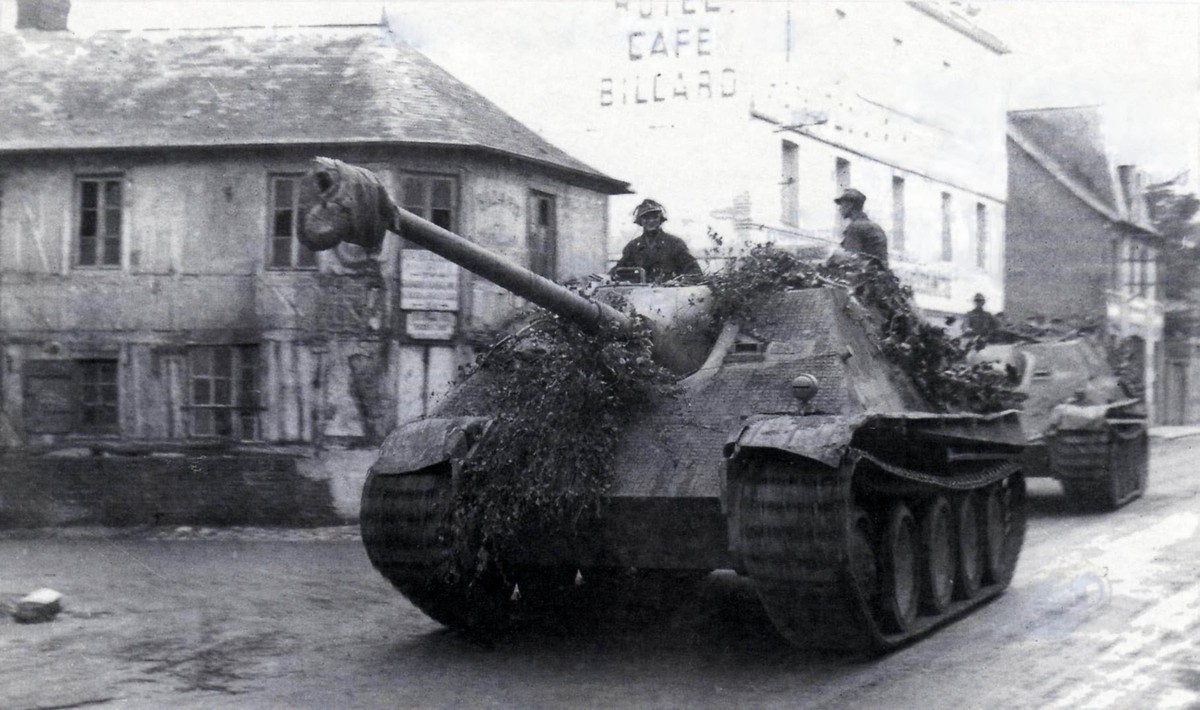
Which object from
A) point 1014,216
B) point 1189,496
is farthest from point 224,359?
point 1014,216

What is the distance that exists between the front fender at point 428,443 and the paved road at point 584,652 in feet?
3.50

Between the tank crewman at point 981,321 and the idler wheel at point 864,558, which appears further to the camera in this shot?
the tank crewman at point 981,321

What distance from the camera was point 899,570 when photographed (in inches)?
318

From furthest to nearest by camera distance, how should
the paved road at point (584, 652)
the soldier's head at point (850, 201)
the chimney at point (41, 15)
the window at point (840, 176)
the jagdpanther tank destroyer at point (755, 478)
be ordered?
1. the window at point (840, 176)
2. the chimney at point (41, 15)
3. the soldier's head at point (850, 201)
4. the jagdpanther tank destroyer at point (755, 478)
5. the paved road at point (584, 652)

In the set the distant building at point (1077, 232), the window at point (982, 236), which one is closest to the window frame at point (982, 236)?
the window at point (982, 236)

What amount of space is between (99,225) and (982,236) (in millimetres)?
18985

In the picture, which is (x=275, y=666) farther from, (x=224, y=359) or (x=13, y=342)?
(x=13, y=342)

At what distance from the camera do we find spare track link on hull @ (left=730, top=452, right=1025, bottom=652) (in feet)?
22.5

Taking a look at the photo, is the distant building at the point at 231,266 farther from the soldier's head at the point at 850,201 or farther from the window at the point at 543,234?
the soldier's head at the point at 850,201

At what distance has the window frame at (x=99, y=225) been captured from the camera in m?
16.2

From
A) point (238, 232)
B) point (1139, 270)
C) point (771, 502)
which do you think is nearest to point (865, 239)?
point (771, 502)

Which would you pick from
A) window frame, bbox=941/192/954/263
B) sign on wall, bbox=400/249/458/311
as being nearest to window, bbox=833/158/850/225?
window frame, bbox=941/192/954/263

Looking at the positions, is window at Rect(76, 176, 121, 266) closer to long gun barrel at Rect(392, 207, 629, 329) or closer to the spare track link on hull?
long gun barrel at Rect(392, 207, 629, 329)

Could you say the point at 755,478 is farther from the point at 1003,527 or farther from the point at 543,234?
the point at 543,234
